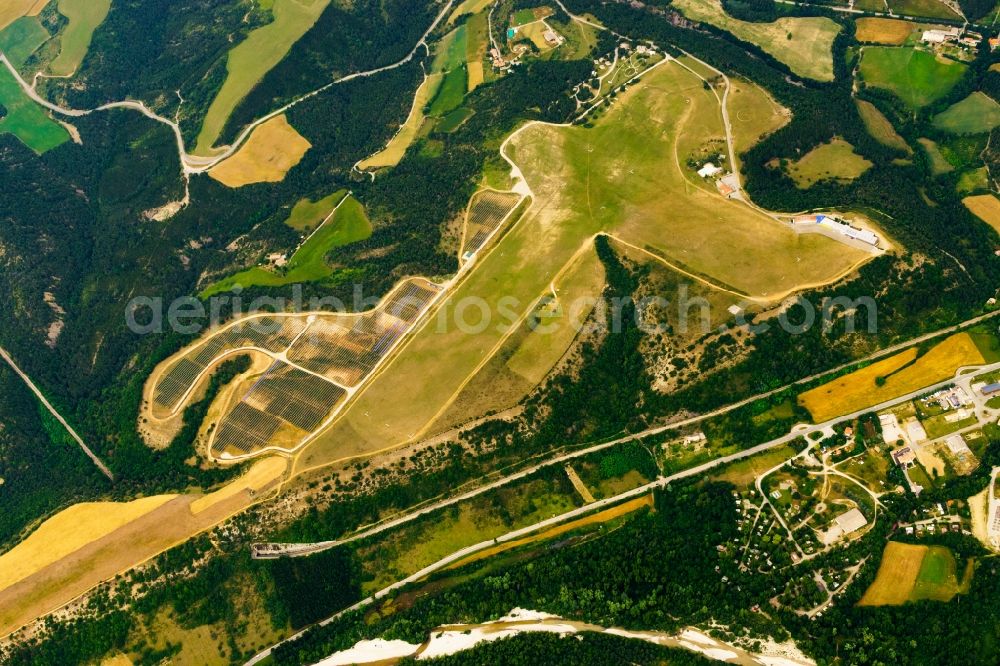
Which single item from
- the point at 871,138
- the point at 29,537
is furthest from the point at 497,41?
the point at 29,537

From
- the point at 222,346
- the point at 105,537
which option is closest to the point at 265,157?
the point at 222,346

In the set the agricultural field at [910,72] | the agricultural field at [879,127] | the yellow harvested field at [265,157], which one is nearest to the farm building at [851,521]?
the agricultural field at [879,127]

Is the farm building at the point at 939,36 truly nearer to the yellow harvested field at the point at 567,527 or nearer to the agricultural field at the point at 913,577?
the agricultural field at the point at 913,577

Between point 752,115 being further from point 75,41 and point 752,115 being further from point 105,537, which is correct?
point 75,41

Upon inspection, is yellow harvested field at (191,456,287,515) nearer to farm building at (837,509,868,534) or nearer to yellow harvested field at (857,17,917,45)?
farm building at (837,509,868,534)

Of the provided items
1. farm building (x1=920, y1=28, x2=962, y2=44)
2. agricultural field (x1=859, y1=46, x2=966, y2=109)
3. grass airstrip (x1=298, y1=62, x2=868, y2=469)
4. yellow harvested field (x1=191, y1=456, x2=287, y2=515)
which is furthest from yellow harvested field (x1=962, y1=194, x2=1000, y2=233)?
yellow harvested field (x1=191, y1=456, x2=287, y2=515)

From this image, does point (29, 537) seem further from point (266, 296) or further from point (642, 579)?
point (642, 579)
